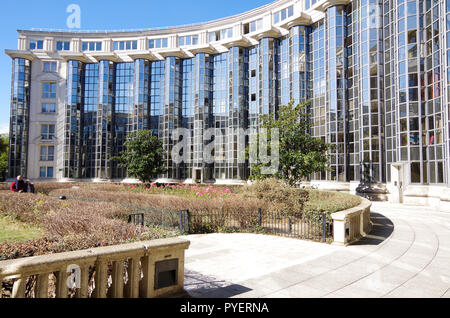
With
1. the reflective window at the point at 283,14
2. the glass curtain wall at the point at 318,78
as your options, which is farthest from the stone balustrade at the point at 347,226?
the reflective window at the point at 283,14

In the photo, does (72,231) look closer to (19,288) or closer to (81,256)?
(81,256)

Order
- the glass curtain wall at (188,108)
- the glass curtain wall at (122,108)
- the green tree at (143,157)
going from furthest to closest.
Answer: the glass curtain wall at (122,108)
the glass curtain wall at (188,108)
the green tree at (143,157)

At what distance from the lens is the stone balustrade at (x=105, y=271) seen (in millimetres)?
3578

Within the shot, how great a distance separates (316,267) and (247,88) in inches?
1516

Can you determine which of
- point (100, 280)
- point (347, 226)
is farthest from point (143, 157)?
point (100, 280)

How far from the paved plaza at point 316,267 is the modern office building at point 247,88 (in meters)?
17.3

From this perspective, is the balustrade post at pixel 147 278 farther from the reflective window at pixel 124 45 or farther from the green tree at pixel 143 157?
the reflective window at pixel 124 45

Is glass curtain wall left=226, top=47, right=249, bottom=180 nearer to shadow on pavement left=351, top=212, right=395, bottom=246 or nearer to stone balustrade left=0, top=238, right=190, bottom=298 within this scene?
shadow on pavement left=351, top=212, right=395, bottom=246

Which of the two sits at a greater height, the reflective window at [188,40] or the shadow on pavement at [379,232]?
the reflective window at [188,40]

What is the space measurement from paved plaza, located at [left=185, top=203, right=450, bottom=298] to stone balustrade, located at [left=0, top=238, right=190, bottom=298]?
0.71 metres

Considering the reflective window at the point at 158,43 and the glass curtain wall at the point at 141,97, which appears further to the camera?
the reflective window at the point at 158,43

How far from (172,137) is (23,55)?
28057mm

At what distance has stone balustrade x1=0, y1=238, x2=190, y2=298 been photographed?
358 cm

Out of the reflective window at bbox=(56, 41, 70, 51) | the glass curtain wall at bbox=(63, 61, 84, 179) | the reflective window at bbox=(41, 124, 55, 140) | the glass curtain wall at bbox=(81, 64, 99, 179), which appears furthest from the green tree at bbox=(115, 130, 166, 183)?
the reflective window at bbox=(56, 41, 70, 51)
